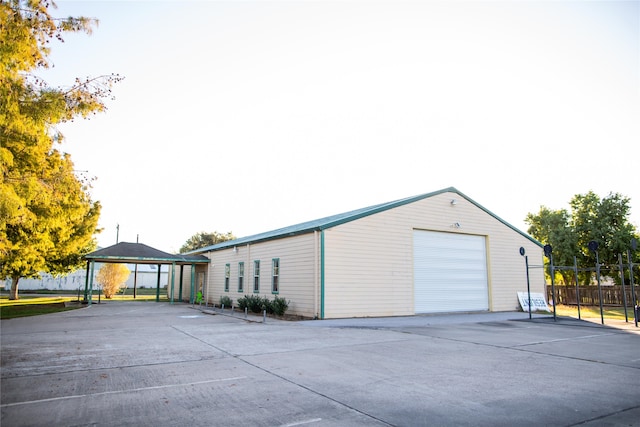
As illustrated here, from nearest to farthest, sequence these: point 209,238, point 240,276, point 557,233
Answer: point 240,276 → point 557,233 → point 209,238

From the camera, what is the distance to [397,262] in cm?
1900

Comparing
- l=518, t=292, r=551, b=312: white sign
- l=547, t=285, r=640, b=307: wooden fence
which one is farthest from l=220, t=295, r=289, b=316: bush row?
l=547, t=285, r=640, b=307: wooden fence

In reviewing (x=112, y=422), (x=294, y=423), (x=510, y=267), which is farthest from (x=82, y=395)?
(x=510, y=267)

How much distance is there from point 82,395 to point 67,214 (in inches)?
318

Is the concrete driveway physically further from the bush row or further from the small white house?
the bush row

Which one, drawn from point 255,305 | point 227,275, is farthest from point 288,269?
point 227,275

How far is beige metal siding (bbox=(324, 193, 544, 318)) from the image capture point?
17312 mm

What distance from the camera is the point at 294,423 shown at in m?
4.70

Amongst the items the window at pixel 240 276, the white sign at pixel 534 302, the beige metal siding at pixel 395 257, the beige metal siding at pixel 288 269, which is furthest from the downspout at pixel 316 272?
the white sign at pixel 534 302

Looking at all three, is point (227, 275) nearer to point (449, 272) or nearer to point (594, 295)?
point (449, 272)

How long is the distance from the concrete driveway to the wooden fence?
17.8m

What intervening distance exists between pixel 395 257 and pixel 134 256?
1780cm

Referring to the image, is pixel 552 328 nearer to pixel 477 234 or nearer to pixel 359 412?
pixel 477 234

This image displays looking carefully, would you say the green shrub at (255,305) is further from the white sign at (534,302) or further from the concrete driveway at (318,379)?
the white sign at (534,302)
